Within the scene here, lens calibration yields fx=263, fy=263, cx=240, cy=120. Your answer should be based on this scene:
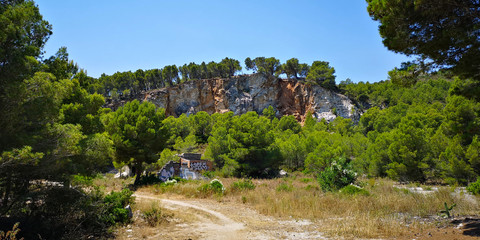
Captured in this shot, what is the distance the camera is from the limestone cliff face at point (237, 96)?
6944cm

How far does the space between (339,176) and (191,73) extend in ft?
227

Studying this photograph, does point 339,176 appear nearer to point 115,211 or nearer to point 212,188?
point 212,188

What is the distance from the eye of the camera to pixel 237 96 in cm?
7025

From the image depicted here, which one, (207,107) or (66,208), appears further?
(207,107)

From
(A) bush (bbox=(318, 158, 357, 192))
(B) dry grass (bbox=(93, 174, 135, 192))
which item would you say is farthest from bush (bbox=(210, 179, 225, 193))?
(B) dry grass (bbox=(93, 174, 135, 192))

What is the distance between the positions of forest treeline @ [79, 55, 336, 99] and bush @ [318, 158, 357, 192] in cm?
6316

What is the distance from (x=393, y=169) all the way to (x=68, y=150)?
24.8 metres

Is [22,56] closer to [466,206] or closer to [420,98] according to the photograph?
[466,206]

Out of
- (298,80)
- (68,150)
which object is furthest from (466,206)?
(298,80)

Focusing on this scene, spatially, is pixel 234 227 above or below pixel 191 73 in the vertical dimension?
below

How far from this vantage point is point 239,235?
7211 millimetres

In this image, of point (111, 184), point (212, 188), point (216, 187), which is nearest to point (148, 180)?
point (111, 184)

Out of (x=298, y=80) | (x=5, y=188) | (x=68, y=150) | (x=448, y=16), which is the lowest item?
(x=5, y=188)

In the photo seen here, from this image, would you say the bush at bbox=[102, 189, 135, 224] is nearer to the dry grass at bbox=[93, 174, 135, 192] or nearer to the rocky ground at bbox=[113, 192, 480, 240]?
the rocky ground at bbox=[113, 192, 480, 240]
